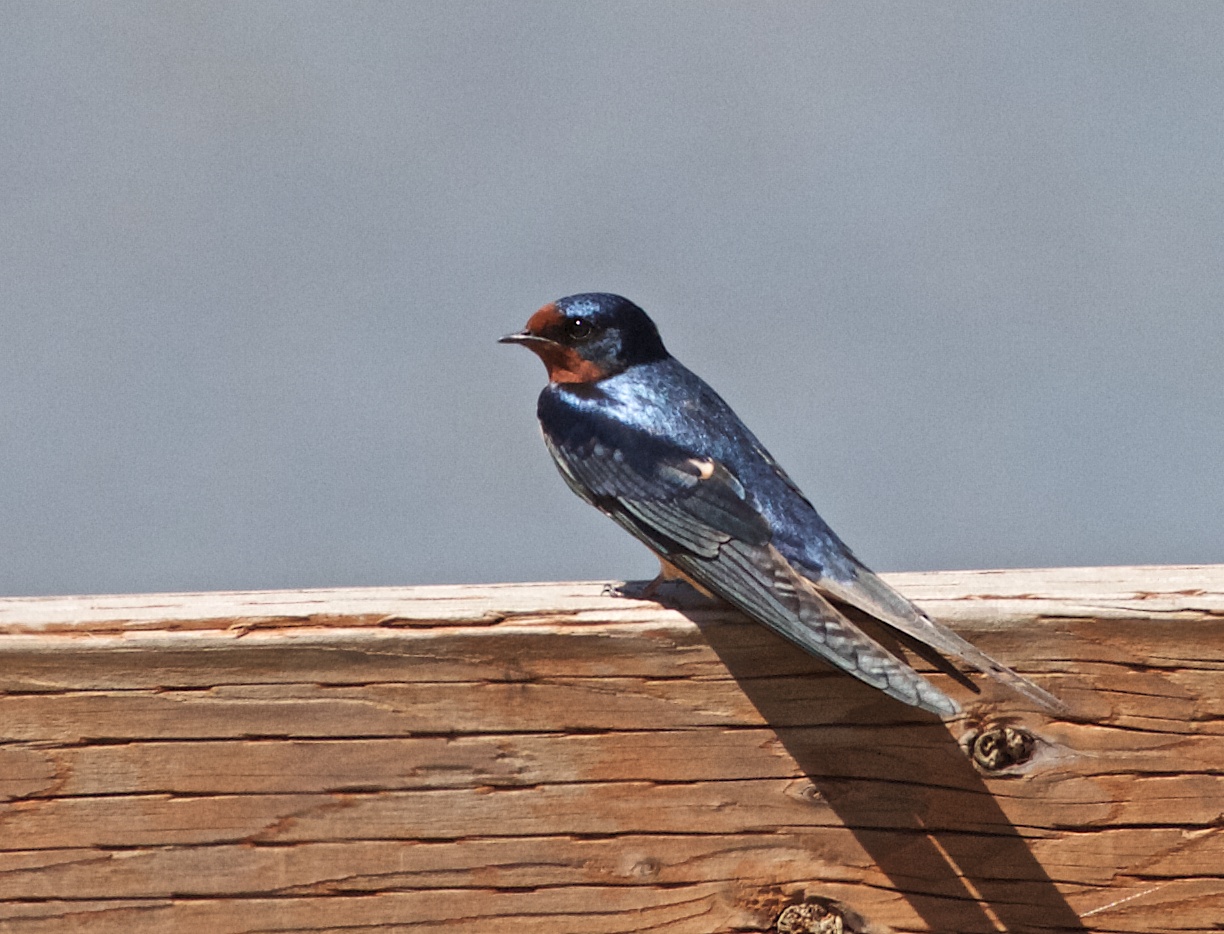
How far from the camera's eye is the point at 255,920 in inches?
62.1

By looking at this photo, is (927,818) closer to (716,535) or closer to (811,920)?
(811,920)

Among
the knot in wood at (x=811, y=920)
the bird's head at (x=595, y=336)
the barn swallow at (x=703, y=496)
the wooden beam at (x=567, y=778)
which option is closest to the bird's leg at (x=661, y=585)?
the barn swallow at (x=703, y=496)

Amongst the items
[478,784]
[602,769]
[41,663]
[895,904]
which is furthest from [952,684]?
[41,663]

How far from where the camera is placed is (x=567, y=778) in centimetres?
159

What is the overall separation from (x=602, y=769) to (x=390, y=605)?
0.92 ft

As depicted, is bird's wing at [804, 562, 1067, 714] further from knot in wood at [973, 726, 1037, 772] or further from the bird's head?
the bird's head

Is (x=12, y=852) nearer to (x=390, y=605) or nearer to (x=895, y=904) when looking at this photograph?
(x=390, y=605)

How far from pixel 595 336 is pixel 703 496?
2.17 feet

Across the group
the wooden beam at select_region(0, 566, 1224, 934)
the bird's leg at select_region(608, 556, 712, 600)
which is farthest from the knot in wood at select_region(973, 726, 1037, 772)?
the bird's leg at select_region(608, 556, 712, 600)

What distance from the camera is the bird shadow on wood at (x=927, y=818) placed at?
1.60 m

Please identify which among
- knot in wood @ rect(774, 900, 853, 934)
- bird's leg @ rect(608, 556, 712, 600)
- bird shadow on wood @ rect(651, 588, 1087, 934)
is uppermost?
bird's leg @ rect(608, 556, 712, 600)

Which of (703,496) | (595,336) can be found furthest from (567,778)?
(595,336)

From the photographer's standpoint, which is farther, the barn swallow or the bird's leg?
the bird's leg

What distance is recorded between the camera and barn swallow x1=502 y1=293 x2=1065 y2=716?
162 centimetres
